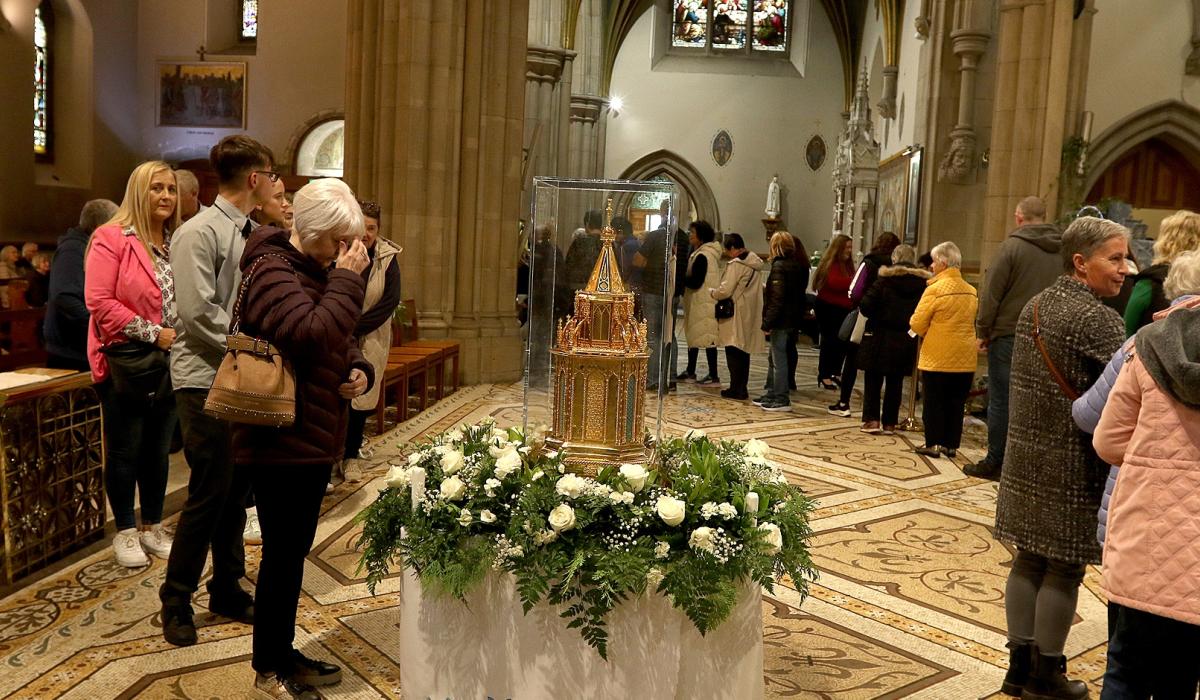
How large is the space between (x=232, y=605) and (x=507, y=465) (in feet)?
5.20

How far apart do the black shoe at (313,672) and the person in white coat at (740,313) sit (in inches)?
A: 274

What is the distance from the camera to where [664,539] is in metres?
2.79

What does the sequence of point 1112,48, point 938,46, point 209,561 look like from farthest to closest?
point 938,46, point 1112,48, point 209,561

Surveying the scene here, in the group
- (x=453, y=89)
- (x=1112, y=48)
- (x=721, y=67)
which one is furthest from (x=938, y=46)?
(x=721, y=67)

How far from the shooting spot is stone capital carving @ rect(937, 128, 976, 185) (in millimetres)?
12641

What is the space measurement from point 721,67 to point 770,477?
79.6ft

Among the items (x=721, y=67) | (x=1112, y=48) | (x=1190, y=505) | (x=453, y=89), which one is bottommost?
(x=1190, y=505)

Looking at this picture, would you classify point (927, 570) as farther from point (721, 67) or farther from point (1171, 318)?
point (721, 67)

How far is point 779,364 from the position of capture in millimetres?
9633

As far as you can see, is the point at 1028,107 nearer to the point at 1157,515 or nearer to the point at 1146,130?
the point at 1146,130

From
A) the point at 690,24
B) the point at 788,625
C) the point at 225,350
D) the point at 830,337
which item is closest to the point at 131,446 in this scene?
the point at 225,350

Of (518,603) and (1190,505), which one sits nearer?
(1190,505)

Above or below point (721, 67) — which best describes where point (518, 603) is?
below

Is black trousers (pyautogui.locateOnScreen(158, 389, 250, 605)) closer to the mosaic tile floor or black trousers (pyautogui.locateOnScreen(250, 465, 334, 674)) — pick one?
the mosaic tile floor
